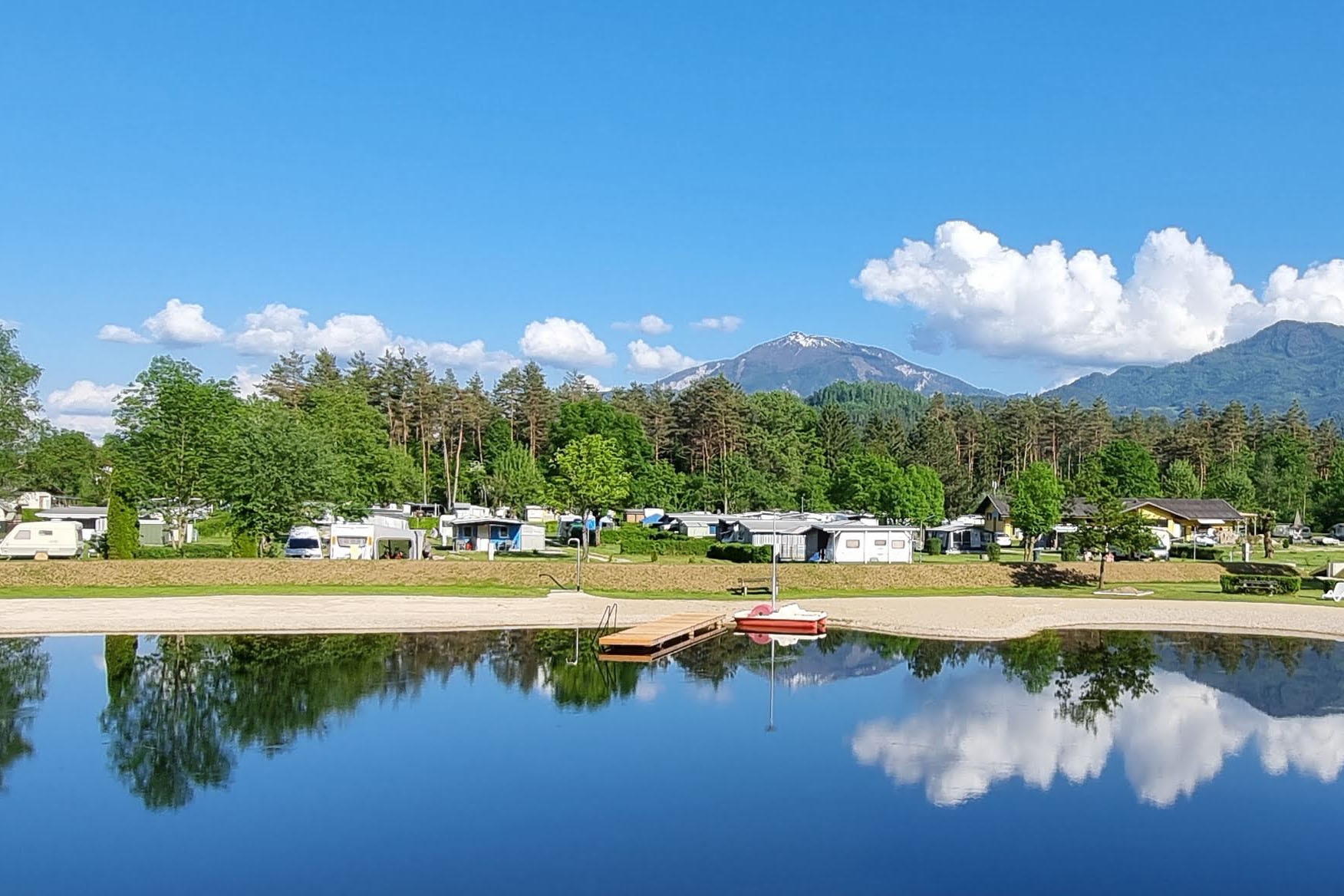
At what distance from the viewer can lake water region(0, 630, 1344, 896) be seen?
14133 millimetres

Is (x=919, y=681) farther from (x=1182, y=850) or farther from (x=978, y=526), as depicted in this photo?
(x=978, y=526)

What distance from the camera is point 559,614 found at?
36.7 meters

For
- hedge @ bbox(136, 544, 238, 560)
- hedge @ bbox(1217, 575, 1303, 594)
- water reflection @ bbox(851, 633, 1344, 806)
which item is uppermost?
hedge @ bbox(136, 544, 238, 560)

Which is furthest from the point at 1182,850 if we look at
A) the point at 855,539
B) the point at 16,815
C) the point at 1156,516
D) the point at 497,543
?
the point at 1156,516

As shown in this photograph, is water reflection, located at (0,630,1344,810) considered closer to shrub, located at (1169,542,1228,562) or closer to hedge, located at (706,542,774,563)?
hedge, located at (706,542,774,563)

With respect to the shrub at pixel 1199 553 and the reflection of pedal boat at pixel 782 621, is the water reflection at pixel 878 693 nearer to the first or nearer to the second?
the reflection of pedal boat at pixel 782 621

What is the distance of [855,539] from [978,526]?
2561 centimetres

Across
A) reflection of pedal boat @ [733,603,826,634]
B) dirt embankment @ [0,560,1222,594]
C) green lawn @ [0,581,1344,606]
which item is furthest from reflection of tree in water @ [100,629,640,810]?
dirt embankment @ [0,560,1222,594]

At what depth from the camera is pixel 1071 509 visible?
71.9 m

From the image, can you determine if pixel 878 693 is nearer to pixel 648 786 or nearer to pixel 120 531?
pixel 648 786

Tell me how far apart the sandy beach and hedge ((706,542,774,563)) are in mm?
9235

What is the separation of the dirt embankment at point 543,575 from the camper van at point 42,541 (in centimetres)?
489

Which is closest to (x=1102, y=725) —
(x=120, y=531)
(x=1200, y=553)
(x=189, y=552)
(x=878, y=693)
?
(x=878, y=693)

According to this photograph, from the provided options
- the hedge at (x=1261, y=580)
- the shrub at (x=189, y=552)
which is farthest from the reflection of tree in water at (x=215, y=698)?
the hedge at (x=1261, y=580)
